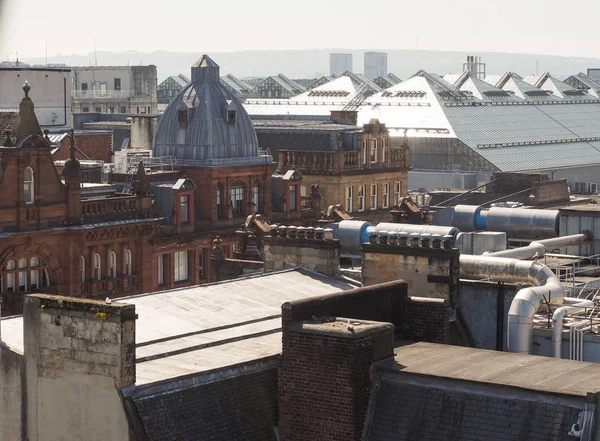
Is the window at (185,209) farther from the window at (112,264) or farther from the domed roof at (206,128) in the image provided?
the window at (112,264)

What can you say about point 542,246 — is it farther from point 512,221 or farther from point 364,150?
point 364,150

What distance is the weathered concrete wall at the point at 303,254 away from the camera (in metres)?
60.1

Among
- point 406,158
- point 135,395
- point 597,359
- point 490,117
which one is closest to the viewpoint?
point 135,395

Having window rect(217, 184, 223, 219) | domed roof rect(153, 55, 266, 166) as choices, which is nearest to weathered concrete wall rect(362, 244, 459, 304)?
window rect(217, 184, 223, 219)

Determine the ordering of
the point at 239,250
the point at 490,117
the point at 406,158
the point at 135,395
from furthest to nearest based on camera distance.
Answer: the point at 490,117
the point at 406,158
the point at 239,250
the point at 135,395

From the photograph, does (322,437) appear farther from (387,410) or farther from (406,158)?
(406,158)

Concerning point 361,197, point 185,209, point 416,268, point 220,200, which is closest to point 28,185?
point 185,209

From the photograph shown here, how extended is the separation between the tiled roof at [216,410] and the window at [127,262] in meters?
50.9

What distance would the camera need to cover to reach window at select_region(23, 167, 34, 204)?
3339 inches

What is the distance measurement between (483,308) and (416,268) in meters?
2.46

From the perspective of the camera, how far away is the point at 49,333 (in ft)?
134

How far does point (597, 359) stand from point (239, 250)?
45.5 meters

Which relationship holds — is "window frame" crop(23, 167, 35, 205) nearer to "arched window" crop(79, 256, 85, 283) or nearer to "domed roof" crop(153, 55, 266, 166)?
"arched window" crop(79, 256, 85, 283)

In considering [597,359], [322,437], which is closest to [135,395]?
[322,437]
